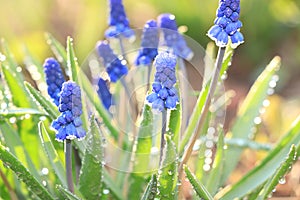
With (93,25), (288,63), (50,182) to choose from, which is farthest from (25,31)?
(50,182)

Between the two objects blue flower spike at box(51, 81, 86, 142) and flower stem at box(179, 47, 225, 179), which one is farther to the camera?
flower stem at box(179, 47, 225, 179)

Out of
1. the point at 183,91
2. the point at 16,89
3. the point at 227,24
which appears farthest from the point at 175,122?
the point at 16,89

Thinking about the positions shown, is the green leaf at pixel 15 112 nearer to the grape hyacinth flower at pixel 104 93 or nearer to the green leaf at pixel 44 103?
the green leaf at pixel 44 103

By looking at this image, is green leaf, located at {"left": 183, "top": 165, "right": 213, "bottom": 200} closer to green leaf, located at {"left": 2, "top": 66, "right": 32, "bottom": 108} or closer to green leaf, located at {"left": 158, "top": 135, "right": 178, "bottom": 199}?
green leaf, located at {"left": 158, "top": 135, "right": 178, "bottom": 199}

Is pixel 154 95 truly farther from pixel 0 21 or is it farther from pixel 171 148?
pixel 0 21

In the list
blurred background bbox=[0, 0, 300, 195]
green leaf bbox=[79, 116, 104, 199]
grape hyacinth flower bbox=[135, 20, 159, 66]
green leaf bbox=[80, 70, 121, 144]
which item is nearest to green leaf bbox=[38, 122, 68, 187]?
green leaf bbox=[79, 116, 104, 199]

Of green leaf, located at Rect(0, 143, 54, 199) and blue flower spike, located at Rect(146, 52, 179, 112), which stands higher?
green leaf, located at Rect(0, 143, 54, 199)

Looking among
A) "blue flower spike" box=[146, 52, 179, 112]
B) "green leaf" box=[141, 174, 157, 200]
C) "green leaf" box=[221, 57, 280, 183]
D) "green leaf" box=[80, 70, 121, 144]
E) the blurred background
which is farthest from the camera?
the blurred background

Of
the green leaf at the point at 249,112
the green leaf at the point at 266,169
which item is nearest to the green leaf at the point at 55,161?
the green leaf at the point at 266,169
